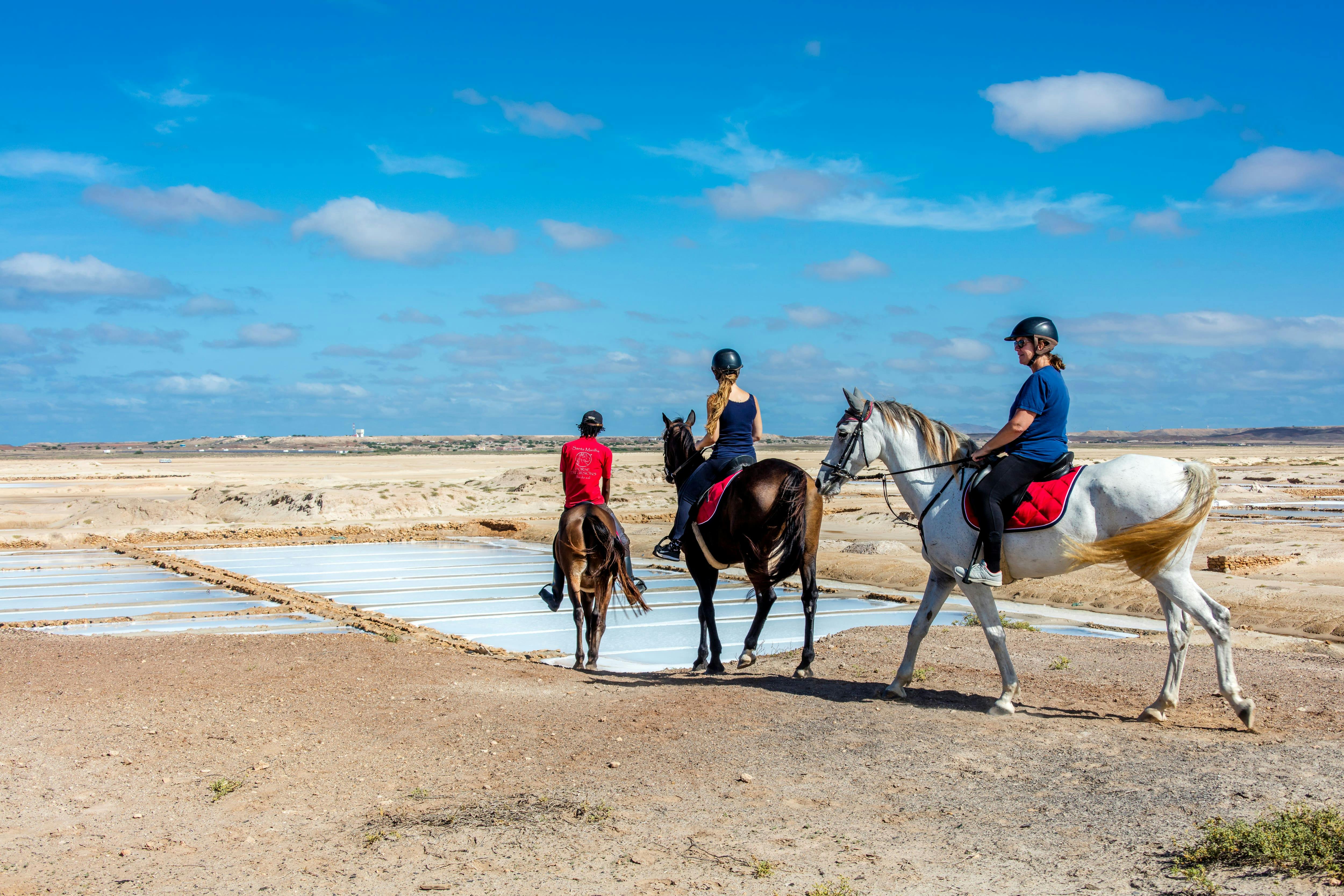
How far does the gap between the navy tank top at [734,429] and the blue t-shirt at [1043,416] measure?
114 inches

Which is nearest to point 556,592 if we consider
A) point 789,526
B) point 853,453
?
point 789,526

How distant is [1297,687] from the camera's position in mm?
8648

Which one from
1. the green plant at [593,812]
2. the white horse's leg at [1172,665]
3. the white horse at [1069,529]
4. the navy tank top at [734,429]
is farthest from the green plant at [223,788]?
the white horse's leg at [1172,665]

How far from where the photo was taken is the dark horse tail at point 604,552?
10.4 meters

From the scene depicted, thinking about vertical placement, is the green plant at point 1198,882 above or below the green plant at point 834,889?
above

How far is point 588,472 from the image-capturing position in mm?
10484

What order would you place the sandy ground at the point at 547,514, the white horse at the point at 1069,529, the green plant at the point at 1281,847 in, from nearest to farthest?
1. the green plant at the point at 1281,847
2. the white horse at the point at 1069,529
3. the sandy ground at the point at 547,514

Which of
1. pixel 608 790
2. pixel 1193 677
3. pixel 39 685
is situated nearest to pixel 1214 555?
pixel 1193 677

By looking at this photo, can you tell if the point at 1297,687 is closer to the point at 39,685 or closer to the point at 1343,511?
the point at 39,685

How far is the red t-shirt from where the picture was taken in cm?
1048

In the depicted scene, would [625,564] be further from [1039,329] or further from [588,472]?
[1039,329]

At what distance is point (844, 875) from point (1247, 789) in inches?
106

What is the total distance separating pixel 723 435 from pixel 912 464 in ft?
7.13

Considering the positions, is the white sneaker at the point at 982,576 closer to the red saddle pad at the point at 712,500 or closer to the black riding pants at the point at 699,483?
the red saddle pad at the point at 712,500
